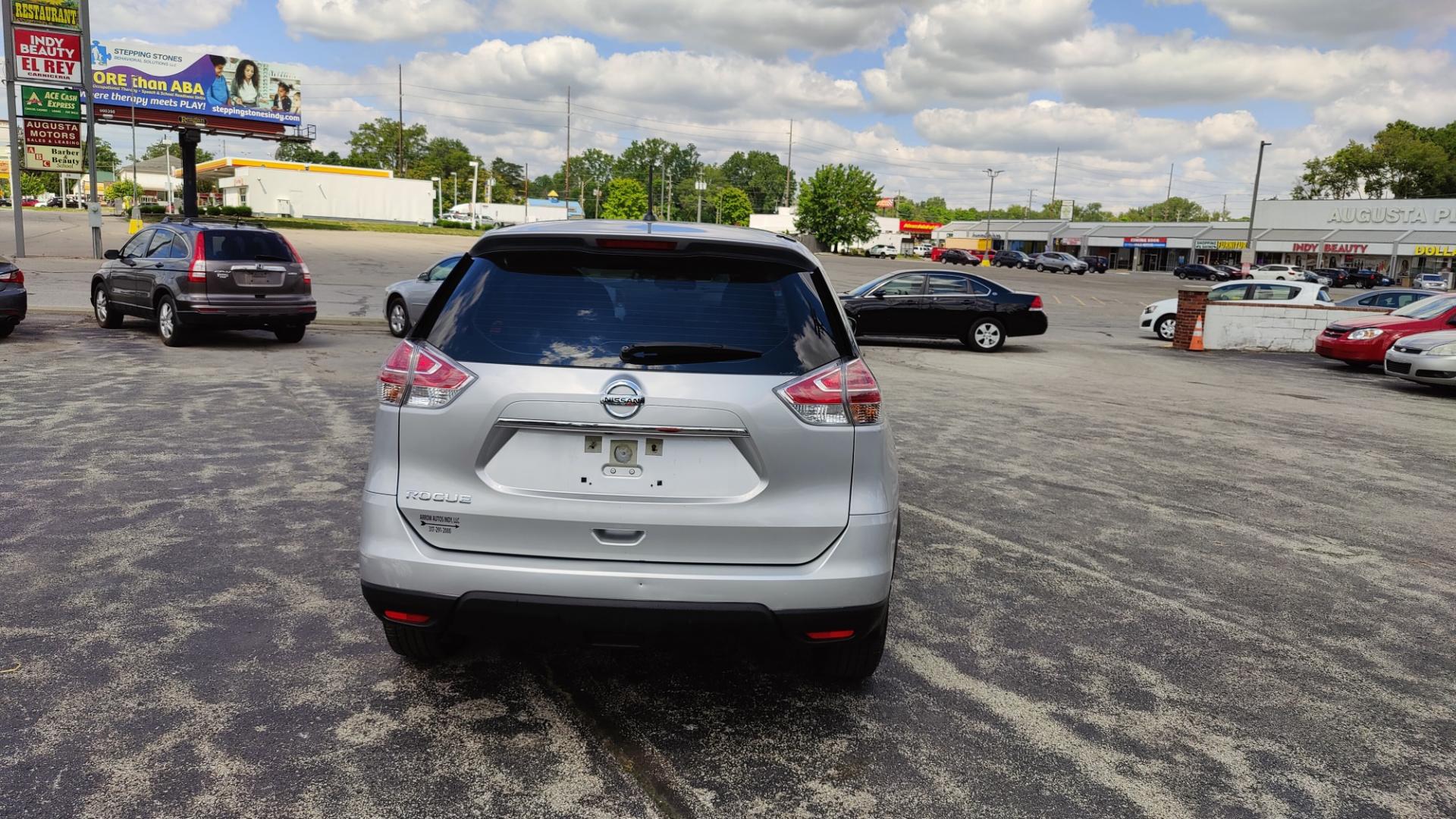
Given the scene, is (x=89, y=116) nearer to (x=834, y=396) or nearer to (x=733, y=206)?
(x=834, y=396)


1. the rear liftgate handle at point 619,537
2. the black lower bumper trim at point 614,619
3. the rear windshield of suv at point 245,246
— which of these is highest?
the rear windshield of suv at point 245,246

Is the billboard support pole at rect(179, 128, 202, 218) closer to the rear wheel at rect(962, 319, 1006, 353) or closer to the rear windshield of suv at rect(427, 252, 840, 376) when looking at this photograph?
the rear wheel at rect(962, 319, 1006, 353)

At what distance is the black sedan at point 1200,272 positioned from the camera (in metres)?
68.0

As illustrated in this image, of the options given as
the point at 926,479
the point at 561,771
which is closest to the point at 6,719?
the point at 561,771

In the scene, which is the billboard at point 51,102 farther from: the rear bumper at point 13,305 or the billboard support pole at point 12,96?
the rear bumper at point 13,305

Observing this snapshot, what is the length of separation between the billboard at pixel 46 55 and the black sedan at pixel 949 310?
25176mm

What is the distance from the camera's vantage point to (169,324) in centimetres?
1350

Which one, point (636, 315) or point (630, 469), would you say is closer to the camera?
point (630, 469)

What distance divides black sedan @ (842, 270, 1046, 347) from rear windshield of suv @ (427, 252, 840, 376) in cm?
1567

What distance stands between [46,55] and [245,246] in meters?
22.0

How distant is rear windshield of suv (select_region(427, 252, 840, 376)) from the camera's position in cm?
321

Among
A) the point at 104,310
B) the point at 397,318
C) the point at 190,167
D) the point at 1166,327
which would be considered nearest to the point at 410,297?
the point at 397,318

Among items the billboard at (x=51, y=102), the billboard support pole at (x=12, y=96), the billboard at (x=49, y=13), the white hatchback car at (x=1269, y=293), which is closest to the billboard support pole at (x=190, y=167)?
the billboard at (x=51, y=102)

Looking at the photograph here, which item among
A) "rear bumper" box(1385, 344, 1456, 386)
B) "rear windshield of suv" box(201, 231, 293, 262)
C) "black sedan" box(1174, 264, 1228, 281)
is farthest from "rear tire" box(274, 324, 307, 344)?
"black sedan" box(1174, 264, 1228, 281)
